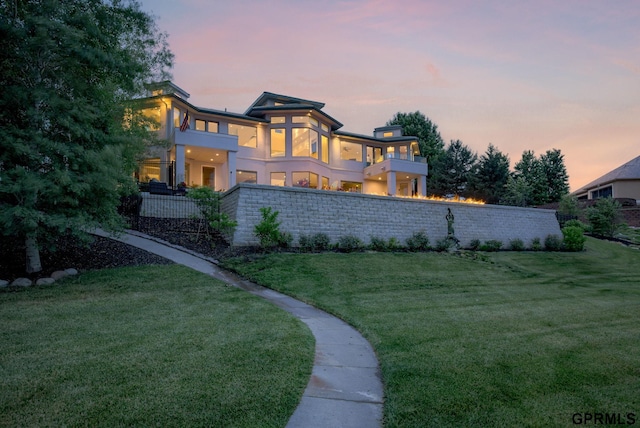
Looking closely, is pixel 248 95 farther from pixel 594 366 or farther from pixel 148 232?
pixel 594 366

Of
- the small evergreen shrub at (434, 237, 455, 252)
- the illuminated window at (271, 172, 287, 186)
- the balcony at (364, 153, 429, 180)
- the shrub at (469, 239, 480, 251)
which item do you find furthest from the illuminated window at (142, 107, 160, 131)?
the shrub at (469, 239, 480, 251)

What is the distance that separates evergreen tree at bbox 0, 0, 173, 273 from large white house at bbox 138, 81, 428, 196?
29.3 feet

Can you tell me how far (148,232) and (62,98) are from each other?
660 centimetres

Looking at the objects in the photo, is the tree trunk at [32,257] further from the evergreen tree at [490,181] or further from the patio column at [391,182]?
the evergreen tree at [490,181]

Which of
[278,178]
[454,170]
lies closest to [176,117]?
[278,178]

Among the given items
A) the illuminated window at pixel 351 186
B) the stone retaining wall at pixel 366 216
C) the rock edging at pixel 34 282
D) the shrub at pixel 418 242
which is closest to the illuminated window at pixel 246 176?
the illuminated window at pixel 351 186

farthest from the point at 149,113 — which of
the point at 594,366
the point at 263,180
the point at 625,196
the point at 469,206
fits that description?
the point at 625,196

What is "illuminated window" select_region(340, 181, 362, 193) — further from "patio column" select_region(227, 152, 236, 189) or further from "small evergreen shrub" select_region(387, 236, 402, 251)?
"small evergreen shrub" select_region(387, 236, 402, 251)

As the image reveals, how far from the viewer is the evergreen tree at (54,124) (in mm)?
8430

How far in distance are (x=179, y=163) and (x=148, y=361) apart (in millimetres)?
18776

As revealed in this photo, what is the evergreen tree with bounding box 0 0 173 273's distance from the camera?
8.43 metres

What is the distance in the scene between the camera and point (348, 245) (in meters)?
14.5

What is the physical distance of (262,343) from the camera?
15.5 feet

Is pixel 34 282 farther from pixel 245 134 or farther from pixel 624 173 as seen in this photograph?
pixel 624 173
